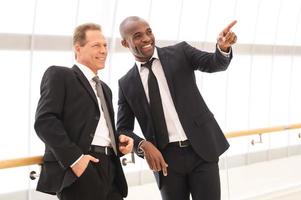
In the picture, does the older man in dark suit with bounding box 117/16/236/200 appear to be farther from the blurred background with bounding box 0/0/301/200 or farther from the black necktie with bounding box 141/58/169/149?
the blurred background with bounding box 0/0/301/200

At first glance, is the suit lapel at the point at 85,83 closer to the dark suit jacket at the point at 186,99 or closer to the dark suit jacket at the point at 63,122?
the dark suit jacket at the point at 63,122

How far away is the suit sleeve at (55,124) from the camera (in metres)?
2.07

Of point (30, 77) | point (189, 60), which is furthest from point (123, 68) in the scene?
point (189, 60)

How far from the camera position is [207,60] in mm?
2574

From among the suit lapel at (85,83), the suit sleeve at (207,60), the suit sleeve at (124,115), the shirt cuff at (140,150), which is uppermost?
the suit sleeve at (207,60)

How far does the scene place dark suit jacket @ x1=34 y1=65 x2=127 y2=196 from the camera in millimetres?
2082

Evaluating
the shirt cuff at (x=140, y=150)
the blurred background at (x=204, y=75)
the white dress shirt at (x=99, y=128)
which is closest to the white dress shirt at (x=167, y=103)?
the shirt cuff at (x=140, y=150)

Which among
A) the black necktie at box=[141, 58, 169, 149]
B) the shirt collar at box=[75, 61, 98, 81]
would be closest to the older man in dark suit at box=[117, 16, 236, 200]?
the black necktie at box=[141, 58, 169, 149]

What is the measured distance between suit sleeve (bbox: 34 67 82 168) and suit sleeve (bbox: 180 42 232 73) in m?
0.89

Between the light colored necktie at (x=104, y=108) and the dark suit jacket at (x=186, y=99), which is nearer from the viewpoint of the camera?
the light colored necktie at (x=104, y=108)

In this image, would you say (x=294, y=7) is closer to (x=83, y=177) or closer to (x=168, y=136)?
(x=168, y=136)

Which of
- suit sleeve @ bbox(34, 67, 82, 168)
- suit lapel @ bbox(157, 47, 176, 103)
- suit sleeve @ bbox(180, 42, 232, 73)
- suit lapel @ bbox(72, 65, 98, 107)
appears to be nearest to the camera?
suit sleeve @ bbox(34, 67, 82, 168)

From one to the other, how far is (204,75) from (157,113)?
5.74m

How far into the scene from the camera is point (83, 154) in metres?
2.16
